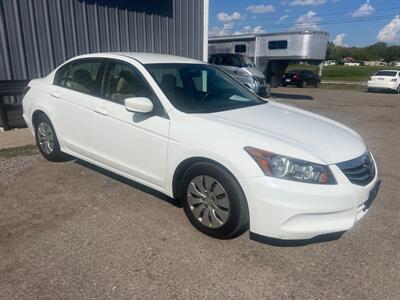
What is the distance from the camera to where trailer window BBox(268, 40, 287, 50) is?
19256 millimetres

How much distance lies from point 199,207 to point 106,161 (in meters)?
1.40

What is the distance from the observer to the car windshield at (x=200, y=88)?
3.58 m

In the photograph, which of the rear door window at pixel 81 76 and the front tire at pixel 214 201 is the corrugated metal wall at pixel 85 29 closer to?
the rear door window at pixel 81 76

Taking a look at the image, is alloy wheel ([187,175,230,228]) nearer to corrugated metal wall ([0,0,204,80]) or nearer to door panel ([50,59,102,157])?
door panel ([50,59,102,157])

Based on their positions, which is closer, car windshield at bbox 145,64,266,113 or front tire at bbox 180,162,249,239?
front tire at bbox 180,162,249,239

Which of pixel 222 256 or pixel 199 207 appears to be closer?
pixel 222 256

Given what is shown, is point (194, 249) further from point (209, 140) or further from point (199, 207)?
point (209, 140)

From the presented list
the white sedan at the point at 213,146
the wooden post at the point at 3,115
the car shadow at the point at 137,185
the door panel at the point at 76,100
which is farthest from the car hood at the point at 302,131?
the wooden post at the point at 3,115

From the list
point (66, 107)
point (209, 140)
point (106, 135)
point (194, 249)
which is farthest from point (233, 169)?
point (66, 107)

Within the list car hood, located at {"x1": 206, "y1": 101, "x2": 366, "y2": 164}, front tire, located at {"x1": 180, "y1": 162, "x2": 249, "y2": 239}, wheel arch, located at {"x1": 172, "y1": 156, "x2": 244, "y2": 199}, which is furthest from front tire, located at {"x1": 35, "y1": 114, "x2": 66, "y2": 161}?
car hood, located at {"x1": 206, "y1": 101, "x2": 366, "y2": 164}

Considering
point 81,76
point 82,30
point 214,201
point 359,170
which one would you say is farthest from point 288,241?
point 82,30

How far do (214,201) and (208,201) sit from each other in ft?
0.24

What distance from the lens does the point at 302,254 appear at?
300 centimetres

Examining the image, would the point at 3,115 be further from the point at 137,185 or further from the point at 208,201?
the point at 208,201
